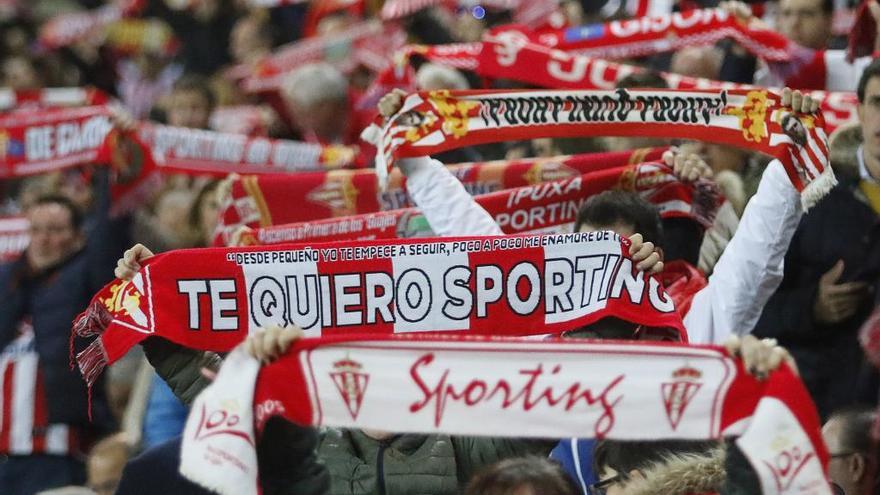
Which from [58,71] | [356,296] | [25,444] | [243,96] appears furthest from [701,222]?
[58,71]

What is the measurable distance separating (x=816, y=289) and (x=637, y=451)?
1.74 metres

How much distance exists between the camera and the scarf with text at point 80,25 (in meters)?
12.8

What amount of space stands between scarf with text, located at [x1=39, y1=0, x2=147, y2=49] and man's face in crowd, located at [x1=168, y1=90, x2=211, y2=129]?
3662mm

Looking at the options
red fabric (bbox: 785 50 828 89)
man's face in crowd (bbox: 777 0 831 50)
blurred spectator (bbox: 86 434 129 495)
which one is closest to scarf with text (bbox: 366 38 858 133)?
red fabric (bbox: 785 50 828 89)

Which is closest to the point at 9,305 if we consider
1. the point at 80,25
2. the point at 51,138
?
the point at 51,138

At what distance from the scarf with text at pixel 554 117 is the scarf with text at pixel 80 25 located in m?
8.03

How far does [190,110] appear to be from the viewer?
924cm

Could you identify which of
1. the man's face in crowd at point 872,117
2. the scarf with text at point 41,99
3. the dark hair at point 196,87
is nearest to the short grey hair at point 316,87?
the dark hair at point 196,87

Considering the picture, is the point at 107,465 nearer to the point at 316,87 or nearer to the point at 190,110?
the point at 316,87

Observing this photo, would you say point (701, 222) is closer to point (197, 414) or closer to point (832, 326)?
point (832, 326)

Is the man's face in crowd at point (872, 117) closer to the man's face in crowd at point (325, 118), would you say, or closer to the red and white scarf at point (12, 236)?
the man's face in crowd at point (325, 118)

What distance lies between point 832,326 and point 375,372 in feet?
7.95

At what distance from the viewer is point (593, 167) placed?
222 inches

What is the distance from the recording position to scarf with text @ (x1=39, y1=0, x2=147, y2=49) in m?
12.8
